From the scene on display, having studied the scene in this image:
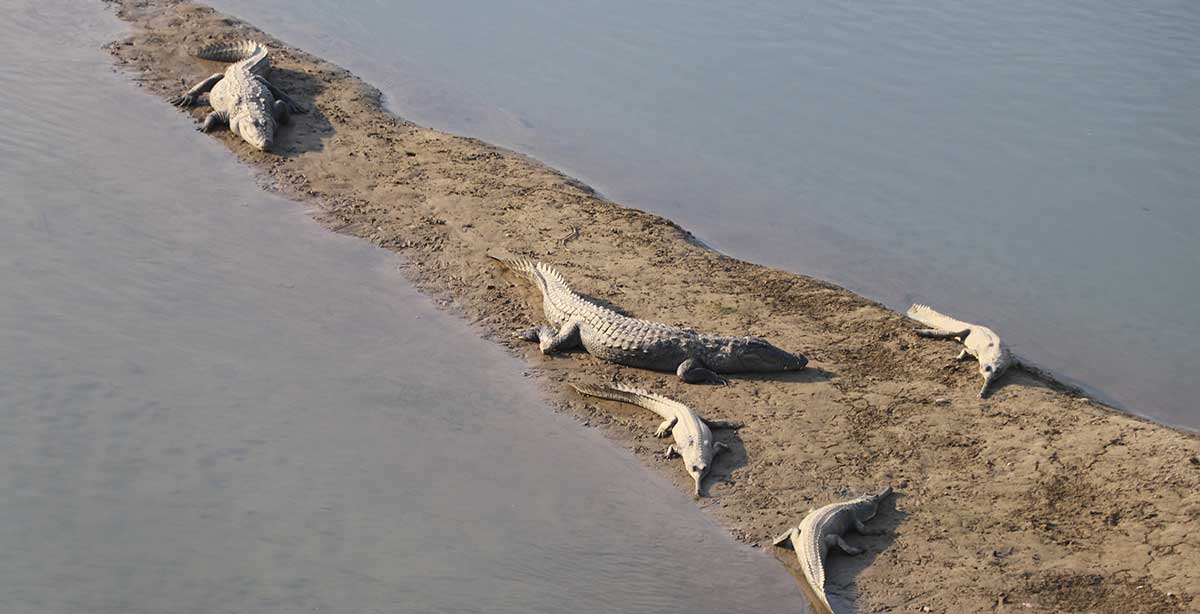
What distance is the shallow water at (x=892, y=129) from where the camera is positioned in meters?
10.0

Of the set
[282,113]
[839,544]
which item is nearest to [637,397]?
[839,544]

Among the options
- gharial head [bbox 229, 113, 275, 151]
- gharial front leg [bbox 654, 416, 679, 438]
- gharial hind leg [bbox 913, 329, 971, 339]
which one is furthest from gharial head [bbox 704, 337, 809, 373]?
gharial head [bbox 229, 113, 275, 151]

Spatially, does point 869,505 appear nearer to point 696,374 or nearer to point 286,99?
point 696,374

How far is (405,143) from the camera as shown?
469 inches

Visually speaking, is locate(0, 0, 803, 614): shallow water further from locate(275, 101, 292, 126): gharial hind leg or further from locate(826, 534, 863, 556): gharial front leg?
locate(275, 101, 292, 126): gharial hind leg

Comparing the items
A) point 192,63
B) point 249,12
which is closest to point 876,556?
point 192,63

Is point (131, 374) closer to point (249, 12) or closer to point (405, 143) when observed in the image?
point (405, 143)

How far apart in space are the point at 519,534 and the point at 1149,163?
8311 mm

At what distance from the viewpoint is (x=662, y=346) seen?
843 cm

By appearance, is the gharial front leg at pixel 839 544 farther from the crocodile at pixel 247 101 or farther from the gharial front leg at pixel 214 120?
the gharial front leg at pixel 214 120

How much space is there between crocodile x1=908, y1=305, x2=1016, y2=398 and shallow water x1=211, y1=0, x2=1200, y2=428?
A: 0.67m

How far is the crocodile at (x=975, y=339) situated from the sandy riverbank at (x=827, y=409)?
0.11 meters

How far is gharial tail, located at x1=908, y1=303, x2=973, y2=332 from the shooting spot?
9.00 meters

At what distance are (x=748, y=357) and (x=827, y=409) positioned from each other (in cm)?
70
